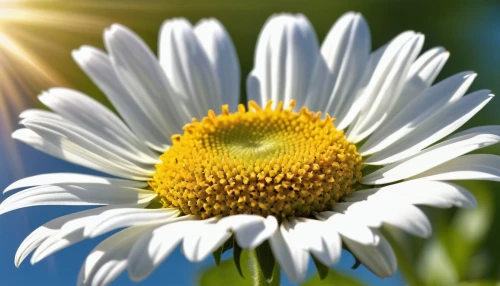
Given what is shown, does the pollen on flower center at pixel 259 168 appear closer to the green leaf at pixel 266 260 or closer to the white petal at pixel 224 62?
the green leaf at pixel 266 260

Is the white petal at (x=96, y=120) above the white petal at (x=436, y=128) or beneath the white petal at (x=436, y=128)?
above

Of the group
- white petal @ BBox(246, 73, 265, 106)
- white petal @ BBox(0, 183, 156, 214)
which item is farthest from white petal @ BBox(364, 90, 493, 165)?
white petal @ BBox(0, 183, 156, 214)

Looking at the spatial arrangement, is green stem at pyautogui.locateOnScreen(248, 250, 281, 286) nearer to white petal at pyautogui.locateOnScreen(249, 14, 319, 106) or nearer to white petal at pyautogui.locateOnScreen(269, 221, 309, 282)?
white petal at pyautogui.locateOnScreen(269, 221, 309, 282)

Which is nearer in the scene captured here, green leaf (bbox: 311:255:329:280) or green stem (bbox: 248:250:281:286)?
green leaf (bbox: 311:255:329:280)

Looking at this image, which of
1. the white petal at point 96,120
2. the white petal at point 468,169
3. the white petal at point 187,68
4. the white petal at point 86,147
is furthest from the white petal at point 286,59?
the white petal at point 468,169

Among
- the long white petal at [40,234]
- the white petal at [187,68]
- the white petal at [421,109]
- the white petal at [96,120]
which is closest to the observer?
the long white petal at [40,234]

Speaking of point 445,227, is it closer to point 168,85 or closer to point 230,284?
point 230,284

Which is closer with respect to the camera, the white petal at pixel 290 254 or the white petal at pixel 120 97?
the white petal at pixel 290 254
